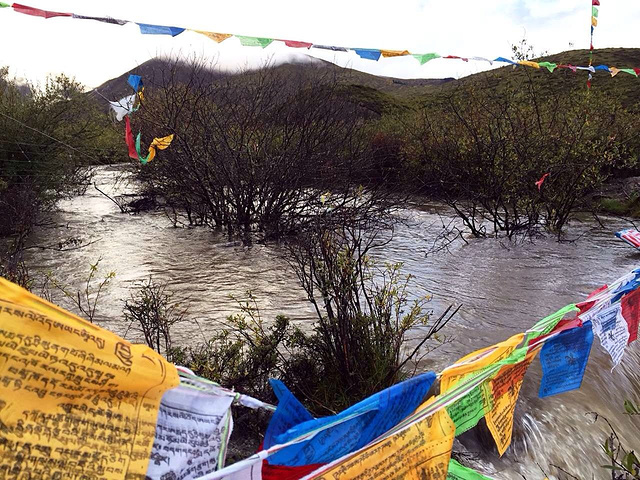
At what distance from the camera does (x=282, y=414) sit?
1775 millimetres

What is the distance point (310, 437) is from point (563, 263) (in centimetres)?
795

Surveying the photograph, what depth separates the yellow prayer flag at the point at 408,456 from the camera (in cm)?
161

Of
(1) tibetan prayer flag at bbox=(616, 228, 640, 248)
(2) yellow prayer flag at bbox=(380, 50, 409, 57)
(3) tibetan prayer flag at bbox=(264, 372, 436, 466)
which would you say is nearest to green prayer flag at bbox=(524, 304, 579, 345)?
(3) tibetan prayer flag at bbox=(264, 372, 436, 466)

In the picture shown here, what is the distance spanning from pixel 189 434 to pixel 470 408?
130 cm

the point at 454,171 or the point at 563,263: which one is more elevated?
the point at 454,171

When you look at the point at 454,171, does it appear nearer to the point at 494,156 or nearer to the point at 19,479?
the point at 494,156

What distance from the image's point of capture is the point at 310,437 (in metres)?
1.64

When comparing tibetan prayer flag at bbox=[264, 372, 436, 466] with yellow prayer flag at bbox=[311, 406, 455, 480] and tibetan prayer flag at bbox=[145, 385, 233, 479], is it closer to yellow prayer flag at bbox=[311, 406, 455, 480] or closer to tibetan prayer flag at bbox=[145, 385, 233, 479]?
yellow prayer flag at bbox=[311, 406, 455, 480]

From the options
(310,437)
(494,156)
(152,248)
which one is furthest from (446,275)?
(310,437)

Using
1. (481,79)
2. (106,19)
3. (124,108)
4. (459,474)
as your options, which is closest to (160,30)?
(106,19)

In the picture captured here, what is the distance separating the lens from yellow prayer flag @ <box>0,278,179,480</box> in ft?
3.38

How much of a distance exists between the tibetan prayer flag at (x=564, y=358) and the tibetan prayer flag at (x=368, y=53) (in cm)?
477

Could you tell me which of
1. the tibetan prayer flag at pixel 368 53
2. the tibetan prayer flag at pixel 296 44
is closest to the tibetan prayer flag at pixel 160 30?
the tibetan prayer flag at pixel 296 44

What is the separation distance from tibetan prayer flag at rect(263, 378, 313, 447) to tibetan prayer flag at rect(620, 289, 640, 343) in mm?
2796
